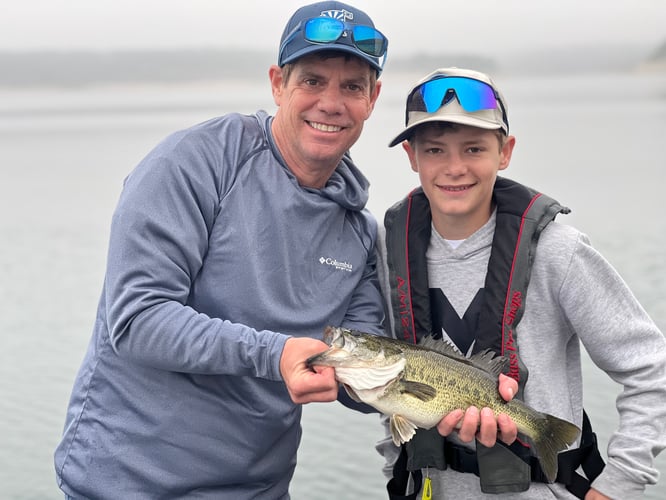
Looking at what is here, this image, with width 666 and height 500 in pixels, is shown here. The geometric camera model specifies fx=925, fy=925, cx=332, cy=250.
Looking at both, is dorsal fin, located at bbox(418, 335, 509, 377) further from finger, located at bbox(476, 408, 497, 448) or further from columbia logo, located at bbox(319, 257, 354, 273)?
columbia logo, located at bbox(319, 257, 354, 273)

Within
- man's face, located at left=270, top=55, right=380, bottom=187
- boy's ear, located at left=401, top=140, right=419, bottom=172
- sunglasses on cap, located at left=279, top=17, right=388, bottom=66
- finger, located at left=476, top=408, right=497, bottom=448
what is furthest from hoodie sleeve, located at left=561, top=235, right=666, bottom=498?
sunglasses on cap, located at left=279, top=17, right=388, bottom=66

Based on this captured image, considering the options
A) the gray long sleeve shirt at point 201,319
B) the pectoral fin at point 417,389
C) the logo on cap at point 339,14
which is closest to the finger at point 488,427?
the pectoral fin at point 417,389

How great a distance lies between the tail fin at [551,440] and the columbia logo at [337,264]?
3.60 ft

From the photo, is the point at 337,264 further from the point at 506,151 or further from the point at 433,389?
the point at 506,151

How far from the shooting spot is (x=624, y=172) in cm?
2825

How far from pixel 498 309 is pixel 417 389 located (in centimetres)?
51

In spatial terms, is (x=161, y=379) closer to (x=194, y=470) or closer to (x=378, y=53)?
(x=194, y=470)

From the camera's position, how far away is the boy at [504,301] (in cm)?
387

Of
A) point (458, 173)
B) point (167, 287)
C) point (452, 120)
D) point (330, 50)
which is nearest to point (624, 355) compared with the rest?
point (458, 173)

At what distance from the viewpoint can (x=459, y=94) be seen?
412 cm

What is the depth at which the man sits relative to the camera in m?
3.62

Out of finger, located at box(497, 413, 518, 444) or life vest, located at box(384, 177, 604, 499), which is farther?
life vest, located at box(384, 177, 604, 499)

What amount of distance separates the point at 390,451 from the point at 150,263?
162cm

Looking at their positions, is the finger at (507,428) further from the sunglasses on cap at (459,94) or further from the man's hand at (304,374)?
the sunglasses on cap at (459,94)
